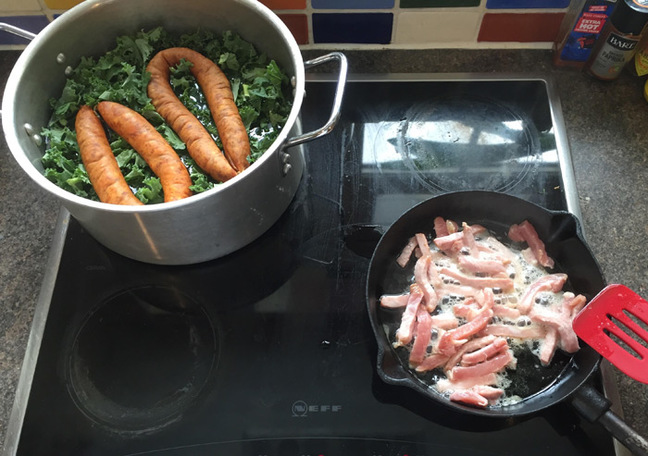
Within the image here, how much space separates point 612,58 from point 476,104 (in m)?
0.24

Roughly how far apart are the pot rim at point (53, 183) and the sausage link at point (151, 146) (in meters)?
0.05

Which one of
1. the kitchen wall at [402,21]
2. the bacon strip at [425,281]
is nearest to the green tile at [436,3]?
the kitchen wall at [402,21]

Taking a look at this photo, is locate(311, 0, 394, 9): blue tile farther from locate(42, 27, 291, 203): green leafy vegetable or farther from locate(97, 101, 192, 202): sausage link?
locate(97, 101, 192, 202): sausage link

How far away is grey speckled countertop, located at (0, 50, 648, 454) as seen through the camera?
821 millimetres

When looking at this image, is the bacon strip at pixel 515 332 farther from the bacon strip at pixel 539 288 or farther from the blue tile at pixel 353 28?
the blue tile at pixel 353 28

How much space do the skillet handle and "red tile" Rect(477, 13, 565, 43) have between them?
2.19ft

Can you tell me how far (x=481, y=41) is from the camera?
1.06 metres

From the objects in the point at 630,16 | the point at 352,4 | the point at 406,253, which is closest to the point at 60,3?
the point at 352,4

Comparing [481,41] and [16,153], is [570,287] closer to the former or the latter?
[481,41]

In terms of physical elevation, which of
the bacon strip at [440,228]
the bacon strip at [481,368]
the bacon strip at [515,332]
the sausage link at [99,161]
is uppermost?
the sausage link at [99,161]

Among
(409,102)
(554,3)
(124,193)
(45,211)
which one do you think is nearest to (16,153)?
(124,193)

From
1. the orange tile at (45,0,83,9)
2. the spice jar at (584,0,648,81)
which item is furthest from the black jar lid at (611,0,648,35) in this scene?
the orange tile at (45,0,83,9)

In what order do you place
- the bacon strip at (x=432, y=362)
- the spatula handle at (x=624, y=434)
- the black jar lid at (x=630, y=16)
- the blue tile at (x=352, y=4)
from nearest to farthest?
1. the spatula handle at (x=624, y=434)
2. the bacon strip at (x=432, y=362)
3. the black jar lid at (x=630, y=16)
4. the blue tile at (x=352, y=4)

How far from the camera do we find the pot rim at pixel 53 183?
656 millimetres
